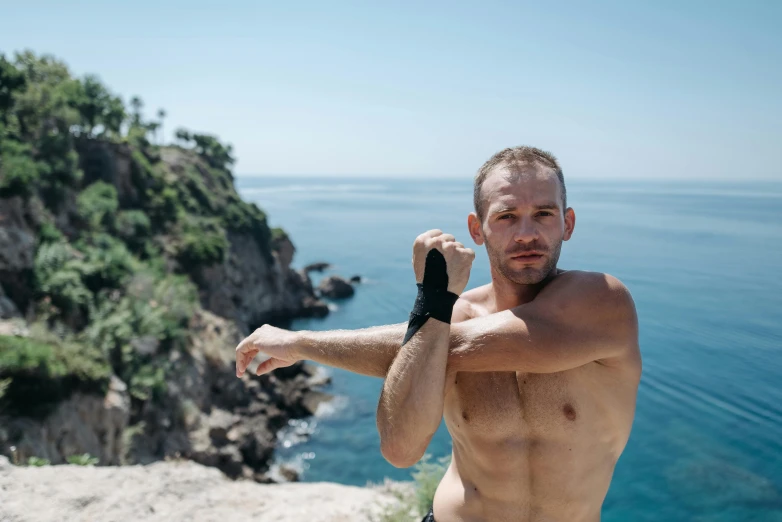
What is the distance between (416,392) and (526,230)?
949 mm

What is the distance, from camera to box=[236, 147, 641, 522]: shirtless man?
252 cm

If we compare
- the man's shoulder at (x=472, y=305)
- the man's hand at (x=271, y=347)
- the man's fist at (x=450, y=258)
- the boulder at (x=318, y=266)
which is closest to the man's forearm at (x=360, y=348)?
the man's hand at (x=271, y=347)

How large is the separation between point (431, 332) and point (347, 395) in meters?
31.7

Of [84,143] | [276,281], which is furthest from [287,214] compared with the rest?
[84,143]

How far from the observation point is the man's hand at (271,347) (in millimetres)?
3293

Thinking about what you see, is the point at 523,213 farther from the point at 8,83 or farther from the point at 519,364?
the point at 8,83

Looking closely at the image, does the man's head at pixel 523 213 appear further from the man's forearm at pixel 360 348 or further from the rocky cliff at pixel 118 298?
the rocky cliff at pixel 118 298

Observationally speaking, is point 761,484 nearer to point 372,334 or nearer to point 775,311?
point 775,311

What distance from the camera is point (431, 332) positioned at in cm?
246

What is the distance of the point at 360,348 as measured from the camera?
288cm

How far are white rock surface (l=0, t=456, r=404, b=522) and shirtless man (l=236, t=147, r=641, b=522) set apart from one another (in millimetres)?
4072

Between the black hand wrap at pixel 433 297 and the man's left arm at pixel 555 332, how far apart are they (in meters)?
0.20

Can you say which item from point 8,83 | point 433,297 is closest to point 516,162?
point 433,297

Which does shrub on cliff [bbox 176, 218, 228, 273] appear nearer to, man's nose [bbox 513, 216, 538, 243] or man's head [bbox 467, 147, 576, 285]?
man's head [bbox 467, 147, 576, 285]
